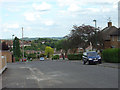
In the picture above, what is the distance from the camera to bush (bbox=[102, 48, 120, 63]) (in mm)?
29547

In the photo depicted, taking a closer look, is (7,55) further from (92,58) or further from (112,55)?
(112,55)

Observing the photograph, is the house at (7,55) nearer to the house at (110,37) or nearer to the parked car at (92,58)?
the house at (110,37)

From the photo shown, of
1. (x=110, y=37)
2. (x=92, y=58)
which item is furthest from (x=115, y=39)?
(x=92, y=58)

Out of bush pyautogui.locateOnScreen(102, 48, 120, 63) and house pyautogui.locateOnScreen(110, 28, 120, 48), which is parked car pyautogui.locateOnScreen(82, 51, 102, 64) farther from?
house pyautogui.locateOnScreen(110, 28, 120, 48)

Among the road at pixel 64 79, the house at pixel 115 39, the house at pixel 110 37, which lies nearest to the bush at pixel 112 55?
the road at pixel 64 79

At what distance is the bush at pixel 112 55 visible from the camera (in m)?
29.5

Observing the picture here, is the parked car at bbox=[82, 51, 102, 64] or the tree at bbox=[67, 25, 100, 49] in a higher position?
the tree at bbox=[67, 25, 100, 49]

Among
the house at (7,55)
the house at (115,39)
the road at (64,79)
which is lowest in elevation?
the house at (7,55)

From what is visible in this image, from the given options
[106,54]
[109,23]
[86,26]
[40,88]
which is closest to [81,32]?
[86,26]

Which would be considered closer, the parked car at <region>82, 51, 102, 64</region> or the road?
the road

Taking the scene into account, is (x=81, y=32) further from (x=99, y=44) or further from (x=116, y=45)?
(x=116, y=45)

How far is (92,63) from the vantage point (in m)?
31.1

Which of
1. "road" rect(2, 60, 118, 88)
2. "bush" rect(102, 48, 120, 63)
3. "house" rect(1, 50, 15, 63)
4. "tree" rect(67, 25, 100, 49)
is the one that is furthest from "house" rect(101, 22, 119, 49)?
"road" rect(2, 60, 118, 88)

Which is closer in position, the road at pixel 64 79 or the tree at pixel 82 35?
the road at pixel 64 79
